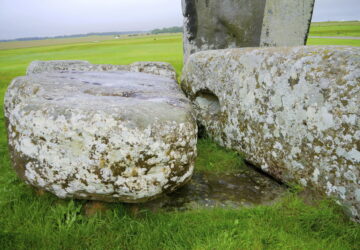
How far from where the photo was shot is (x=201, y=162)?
417cm

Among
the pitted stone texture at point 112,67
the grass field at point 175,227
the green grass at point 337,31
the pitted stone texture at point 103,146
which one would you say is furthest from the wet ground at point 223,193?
the green grass at point 337,31

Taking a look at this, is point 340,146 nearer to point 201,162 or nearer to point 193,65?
point 201,162

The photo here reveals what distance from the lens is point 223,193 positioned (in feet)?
11.0

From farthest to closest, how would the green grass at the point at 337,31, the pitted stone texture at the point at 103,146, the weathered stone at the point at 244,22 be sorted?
1. the green grass at the point at 337,31
2. the weathered stone at the point at 244,22
3. the pitted stone texture at the point at 103,146

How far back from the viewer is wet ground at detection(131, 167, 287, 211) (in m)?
3.11

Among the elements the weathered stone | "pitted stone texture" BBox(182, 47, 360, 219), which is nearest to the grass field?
"pitted stone texture" BBox(182, 47, 360, 219)

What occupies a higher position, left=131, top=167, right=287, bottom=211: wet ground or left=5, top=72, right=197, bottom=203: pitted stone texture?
left=5, top=72, right=197, bottom=203: pitted stone texture

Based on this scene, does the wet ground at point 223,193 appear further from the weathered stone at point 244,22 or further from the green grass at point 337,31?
the green grass at point 337,31

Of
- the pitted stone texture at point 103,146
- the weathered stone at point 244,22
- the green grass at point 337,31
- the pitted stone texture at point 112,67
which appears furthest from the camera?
the green grass at point 337,31

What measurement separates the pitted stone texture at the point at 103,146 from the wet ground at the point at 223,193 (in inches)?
16.9

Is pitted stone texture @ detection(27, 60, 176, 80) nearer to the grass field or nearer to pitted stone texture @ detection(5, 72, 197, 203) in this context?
A: pitted stone texture @ detection(5, 72, 197, 203)

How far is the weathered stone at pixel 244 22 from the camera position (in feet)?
22.8

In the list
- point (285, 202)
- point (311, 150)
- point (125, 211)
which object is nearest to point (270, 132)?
point (311, 150)

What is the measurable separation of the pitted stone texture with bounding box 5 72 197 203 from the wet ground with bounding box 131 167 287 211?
430 millimetres
